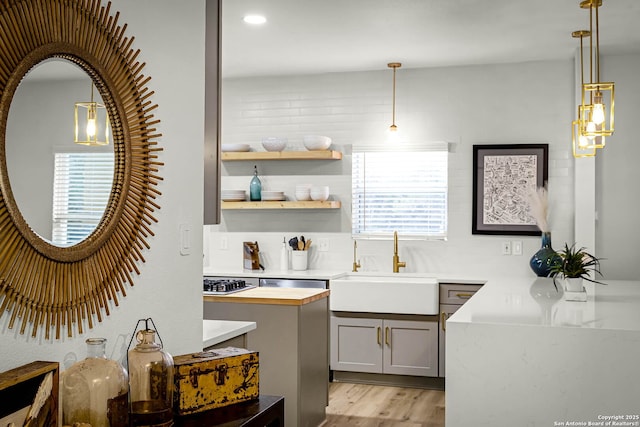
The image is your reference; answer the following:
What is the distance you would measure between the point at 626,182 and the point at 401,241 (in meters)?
1.81

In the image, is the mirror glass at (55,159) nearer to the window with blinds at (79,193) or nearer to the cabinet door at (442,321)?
the window with blinds at (79,193)

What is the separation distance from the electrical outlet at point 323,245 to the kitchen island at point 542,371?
314cm

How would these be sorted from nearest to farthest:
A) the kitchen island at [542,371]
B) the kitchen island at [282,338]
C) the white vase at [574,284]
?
the kitchen island at [542,371] < the white vase at [574,284] < the kitchen island at [282,338]

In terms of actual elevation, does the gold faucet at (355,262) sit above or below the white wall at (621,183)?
below

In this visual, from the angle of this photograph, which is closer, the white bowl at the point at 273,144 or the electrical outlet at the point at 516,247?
the electrical outlet at the point at 516,247

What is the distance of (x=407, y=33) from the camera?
4758 millimetres

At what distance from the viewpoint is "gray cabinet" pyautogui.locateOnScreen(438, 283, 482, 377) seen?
5285 millimetres

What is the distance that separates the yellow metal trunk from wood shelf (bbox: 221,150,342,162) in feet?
12.6

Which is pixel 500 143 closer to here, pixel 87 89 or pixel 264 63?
pixel 264 63

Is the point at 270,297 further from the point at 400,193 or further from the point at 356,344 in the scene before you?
the point at 400,193

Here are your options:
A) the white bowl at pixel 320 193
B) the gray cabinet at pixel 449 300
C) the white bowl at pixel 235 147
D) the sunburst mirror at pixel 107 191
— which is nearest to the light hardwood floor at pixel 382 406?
the gray cabinet at pixel 449 300

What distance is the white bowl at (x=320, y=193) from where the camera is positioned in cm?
587

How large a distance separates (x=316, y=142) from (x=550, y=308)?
295 cm

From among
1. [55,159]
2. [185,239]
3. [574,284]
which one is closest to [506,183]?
[574,284]
